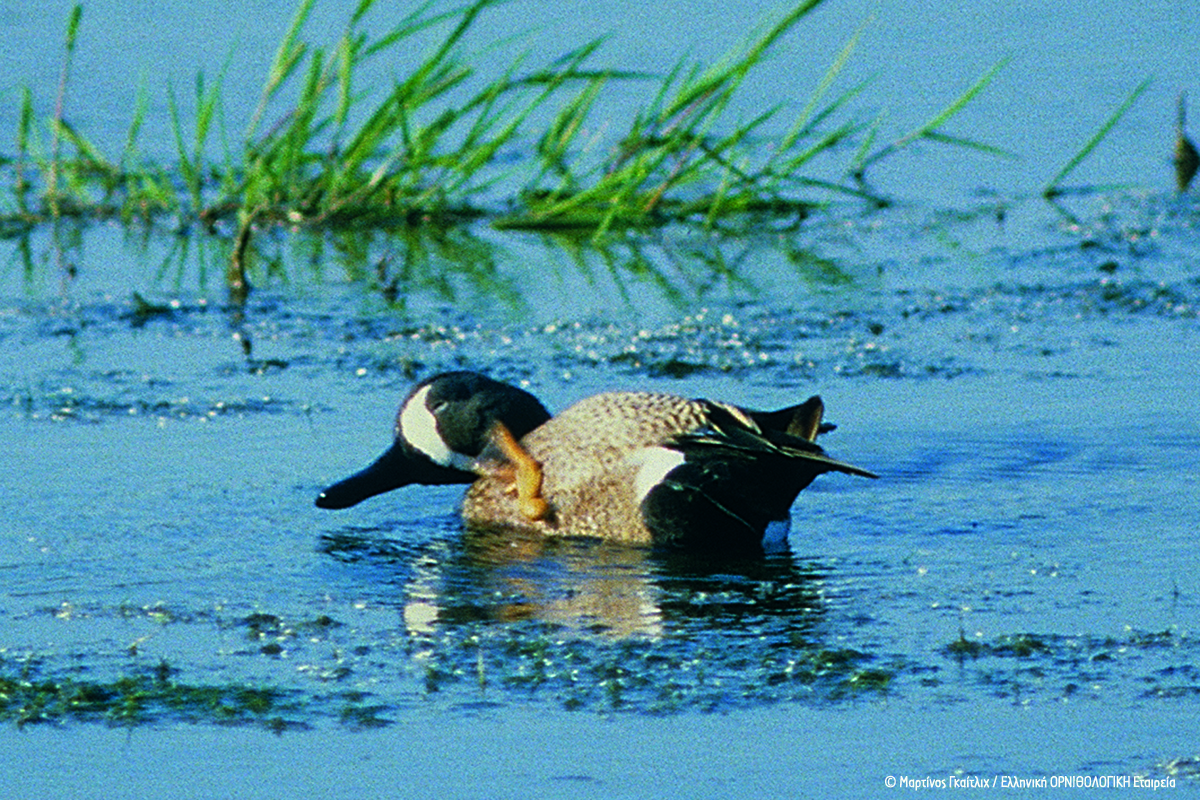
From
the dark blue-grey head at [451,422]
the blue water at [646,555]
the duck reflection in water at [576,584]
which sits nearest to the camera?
the blue water at [646,555]

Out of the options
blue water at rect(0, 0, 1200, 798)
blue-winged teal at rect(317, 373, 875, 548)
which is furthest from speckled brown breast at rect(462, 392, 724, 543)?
blue water at rect(0, 0, 1200, 798)

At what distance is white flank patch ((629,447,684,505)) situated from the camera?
240 inches

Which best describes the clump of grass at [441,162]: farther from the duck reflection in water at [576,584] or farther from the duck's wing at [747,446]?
the duck reflection in water at [576,584]

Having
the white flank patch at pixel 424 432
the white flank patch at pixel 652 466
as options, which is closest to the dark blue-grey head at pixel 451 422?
the white flank patch at pixel 424 432

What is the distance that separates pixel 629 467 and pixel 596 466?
0.40 feet

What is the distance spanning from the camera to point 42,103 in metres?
12.4

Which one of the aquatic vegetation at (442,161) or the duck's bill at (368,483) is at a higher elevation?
the aquatic vegetation at (442,161)

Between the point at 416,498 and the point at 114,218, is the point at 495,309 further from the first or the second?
the point at 114,218

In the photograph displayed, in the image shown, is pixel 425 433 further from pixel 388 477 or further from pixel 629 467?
pixel 629 467

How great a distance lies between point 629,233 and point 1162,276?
246 centimetres

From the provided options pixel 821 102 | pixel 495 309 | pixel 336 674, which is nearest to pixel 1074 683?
pixel 336 674

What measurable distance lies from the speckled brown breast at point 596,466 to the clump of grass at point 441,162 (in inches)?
106

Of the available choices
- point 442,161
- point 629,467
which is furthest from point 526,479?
point 442,161

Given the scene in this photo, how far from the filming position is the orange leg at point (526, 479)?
6.34 m
